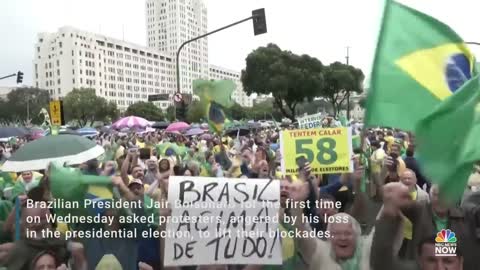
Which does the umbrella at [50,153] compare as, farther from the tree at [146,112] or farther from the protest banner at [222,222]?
the tree at [146,112]

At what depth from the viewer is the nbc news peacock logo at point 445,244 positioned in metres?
3.35

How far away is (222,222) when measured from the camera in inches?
149

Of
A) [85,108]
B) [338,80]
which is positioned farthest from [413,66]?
[85,108]

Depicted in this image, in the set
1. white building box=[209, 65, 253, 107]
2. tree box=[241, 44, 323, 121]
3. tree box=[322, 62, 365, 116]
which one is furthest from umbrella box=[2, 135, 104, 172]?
white building box=[209, 65, 253, 107]

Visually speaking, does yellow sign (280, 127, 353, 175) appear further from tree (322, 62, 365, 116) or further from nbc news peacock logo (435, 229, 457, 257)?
tree (322, 62, 365, 116)

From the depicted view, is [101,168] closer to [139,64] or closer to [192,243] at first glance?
[192,243]

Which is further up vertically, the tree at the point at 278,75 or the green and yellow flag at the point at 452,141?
the tree at the point at 278,75

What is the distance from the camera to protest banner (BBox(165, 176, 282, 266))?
3.73 meters

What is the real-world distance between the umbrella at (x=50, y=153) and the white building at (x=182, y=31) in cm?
13536

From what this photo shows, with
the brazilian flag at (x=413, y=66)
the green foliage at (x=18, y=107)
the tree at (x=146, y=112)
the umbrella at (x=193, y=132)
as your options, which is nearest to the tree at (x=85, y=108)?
the tree at (x=146, y=112)

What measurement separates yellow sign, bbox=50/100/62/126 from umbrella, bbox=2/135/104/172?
444cm

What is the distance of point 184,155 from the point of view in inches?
404


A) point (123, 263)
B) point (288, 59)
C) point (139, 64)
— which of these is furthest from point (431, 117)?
point (139, 64)

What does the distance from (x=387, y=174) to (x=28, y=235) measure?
12.1 ft
